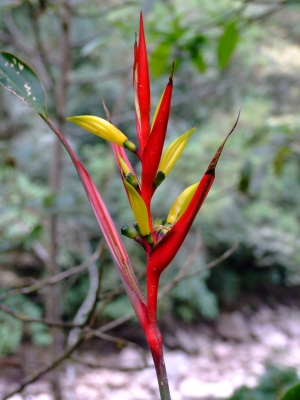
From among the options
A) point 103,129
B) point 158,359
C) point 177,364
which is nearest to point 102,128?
point 103,129

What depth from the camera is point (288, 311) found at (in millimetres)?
3832

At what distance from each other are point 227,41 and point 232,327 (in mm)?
3159

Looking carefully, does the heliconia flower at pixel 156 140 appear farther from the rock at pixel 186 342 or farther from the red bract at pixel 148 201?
the rock at pixel 186 342

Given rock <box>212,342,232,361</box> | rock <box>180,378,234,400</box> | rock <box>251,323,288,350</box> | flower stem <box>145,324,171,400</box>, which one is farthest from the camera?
rock <box>251,323,288,350</box>

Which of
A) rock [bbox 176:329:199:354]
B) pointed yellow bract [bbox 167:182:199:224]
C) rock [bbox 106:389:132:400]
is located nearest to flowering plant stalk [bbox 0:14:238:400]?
pointed yellow bract [bbox 167:182:199:224]

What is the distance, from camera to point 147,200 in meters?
0.21

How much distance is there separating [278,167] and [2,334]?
1.80 metres

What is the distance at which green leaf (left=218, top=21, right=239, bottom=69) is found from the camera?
2.13 ft

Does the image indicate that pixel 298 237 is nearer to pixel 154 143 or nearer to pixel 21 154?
pixel 21 154

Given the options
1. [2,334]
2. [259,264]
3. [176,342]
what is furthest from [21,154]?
[259,264]

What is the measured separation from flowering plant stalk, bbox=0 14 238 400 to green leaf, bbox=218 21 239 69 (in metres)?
0.49

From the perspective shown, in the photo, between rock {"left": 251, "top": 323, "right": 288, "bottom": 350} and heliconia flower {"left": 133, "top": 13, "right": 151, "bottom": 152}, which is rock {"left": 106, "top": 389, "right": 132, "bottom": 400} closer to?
rock {"left": 251, "top": 323, "right": 288, "bottom": 350}

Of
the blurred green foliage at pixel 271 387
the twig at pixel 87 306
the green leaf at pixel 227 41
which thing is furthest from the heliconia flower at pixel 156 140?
the blurred green foliage at pixel 271 387

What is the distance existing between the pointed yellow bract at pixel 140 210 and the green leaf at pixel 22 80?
10 centimetres
